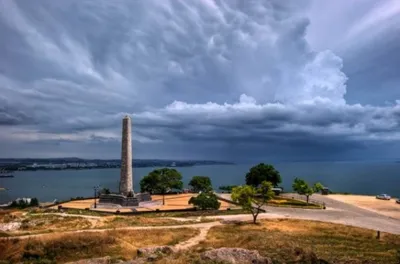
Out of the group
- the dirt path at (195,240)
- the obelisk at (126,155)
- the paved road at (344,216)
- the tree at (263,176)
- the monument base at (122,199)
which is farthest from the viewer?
the tree at (263,176)

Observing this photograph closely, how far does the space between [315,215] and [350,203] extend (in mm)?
17670

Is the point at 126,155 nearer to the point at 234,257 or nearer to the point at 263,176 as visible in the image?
the point at 263,176

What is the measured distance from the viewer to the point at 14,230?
31984mm

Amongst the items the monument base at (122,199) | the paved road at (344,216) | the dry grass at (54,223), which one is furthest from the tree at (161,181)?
the dry grass at (54,223)

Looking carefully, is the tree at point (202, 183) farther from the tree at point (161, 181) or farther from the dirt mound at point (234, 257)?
the dirt mound at point (234, 257)

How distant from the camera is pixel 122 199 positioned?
52.1 meters

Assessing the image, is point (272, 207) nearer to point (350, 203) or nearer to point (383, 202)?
point (350, 203)

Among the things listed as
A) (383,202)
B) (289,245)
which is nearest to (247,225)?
(289,245)

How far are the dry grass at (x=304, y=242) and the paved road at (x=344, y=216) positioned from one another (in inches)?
176

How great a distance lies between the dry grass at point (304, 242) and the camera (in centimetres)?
1903

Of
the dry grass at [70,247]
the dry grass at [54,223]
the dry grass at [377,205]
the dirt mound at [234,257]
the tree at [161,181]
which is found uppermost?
the tree at [161,181]

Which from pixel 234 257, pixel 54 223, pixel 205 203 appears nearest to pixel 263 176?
pixel 205 203

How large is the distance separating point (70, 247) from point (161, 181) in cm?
4236

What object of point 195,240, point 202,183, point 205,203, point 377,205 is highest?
point 202,183
